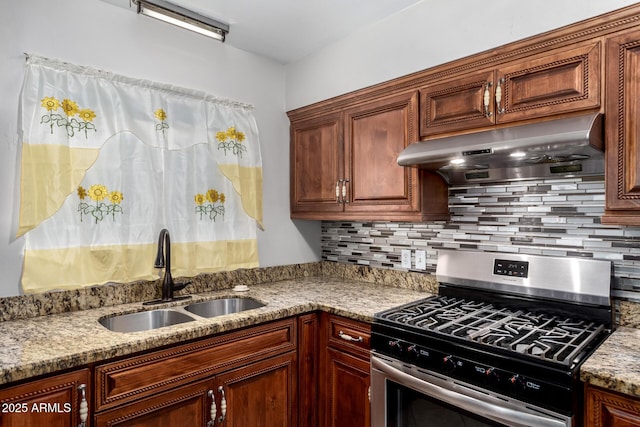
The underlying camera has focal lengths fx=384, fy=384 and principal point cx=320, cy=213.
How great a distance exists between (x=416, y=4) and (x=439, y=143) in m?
0.85

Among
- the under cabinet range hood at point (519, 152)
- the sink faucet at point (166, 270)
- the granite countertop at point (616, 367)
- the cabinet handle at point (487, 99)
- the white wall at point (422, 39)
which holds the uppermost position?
the white wall at point (422, 39)

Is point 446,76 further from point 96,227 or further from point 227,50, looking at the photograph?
point 96,227

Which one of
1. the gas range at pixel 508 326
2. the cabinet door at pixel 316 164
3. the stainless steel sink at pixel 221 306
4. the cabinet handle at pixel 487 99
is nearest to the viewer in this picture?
the gas range at pixel 508 326

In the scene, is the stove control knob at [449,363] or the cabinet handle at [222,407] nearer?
the stove control knob at [449,363]

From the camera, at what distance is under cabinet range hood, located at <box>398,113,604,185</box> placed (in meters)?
1.42

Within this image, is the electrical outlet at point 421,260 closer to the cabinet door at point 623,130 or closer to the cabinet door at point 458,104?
the cabinet door at point 458,104

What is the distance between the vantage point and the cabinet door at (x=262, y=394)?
1.81m

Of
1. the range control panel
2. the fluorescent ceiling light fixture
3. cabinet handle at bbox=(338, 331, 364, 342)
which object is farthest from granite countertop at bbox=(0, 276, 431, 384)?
the fluorescent ceiling light fixture

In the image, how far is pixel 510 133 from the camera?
1.59 metres

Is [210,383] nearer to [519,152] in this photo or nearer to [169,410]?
[169,410]

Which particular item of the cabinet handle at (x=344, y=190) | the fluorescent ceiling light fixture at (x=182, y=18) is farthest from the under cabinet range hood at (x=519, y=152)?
the fluorescent ceiling light fixture at (x=182, y=18)

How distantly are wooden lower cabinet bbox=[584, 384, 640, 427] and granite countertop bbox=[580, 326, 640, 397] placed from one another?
1.4 inches

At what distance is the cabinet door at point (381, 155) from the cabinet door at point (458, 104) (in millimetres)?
70

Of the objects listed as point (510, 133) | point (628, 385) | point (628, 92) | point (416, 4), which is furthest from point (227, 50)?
point (628, 385)
